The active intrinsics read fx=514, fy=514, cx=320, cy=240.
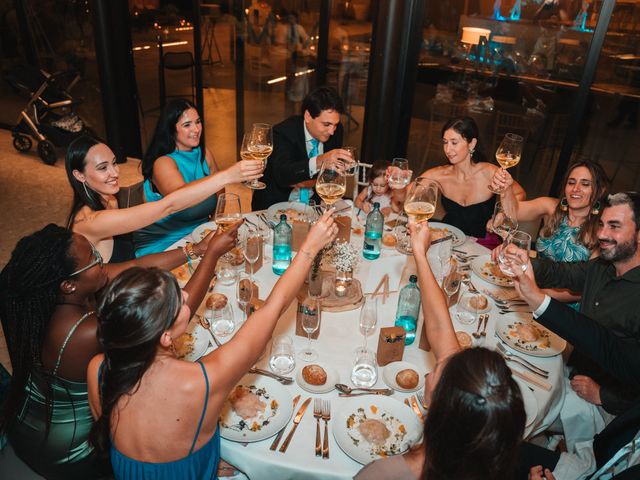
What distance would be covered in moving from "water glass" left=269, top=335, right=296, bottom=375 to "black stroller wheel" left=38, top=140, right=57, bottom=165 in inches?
226

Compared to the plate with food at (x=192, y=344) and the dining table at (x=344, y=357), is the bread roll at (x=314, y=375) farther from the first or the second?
the plate with food at (x=192, y=344)

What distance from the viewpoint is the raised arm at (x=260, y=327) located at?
1520 millimetres

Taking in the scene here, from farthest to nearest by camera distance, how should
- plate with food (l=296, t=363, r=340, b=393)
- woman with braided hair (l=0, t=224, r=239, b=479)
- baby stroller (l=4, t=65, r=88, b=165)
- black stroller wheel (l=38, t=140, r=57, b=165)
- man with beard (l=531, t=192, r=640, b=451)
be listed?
black stroller wheel (l=38, t=140, r=57, b=165) → baby stroller (l=4, t=65, r=88, b=165) → man with beard (l=531, t=192, r=640, b=451) → plate with food (l=296, t=363, r=340, b=393) → woman with braided hair (l=0, t=224, r=239, b=479)

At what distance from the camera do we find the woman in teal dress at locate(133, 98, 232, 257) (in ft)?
10.6

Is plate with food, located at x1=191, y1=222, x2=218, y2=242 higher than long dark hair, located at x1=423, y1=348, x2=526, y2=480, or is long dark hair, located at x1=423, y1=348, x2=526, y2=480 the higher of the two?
long dark hair, located at x1=423, y1=348, x2=526, y2=480

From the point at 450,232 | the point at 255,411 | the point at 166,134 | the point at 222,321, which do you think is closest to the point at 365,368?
the point at 255,411

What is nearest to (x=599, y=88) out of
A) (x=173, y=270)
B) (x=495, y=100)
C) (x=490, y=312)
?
(x=495, y=100)

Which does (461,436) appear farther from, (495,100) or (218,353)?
(495,100)

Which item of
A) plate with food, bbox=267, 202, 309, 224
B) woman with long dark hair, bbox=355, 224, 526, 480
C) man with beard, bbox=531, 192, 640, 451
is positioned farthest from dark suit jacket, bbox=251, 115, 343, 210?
woman with long dark hair, bbox=355, 224, 526, 480

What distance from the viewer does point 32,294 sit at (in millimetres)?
1724

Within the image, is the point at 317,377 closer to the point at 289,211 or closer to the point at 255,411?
the point at 255,411

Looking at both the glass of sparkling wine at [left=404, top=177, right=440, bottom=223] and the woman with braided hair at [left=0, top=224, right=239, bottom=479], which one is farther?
the glass of sparkling wine at [left=404, top=177, right=440, bottom=223]

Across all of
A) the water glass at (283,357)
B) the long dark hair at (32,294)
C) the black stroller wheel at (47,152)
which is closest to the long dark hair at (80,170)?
the long dark hair at (32,294)

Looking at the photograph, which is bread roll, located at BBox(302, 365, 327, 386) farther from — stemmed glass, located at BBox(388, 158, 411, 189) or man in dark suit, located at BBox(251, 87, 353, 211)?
man in dark suit, located at BBox(251, 87, 353, 211)
